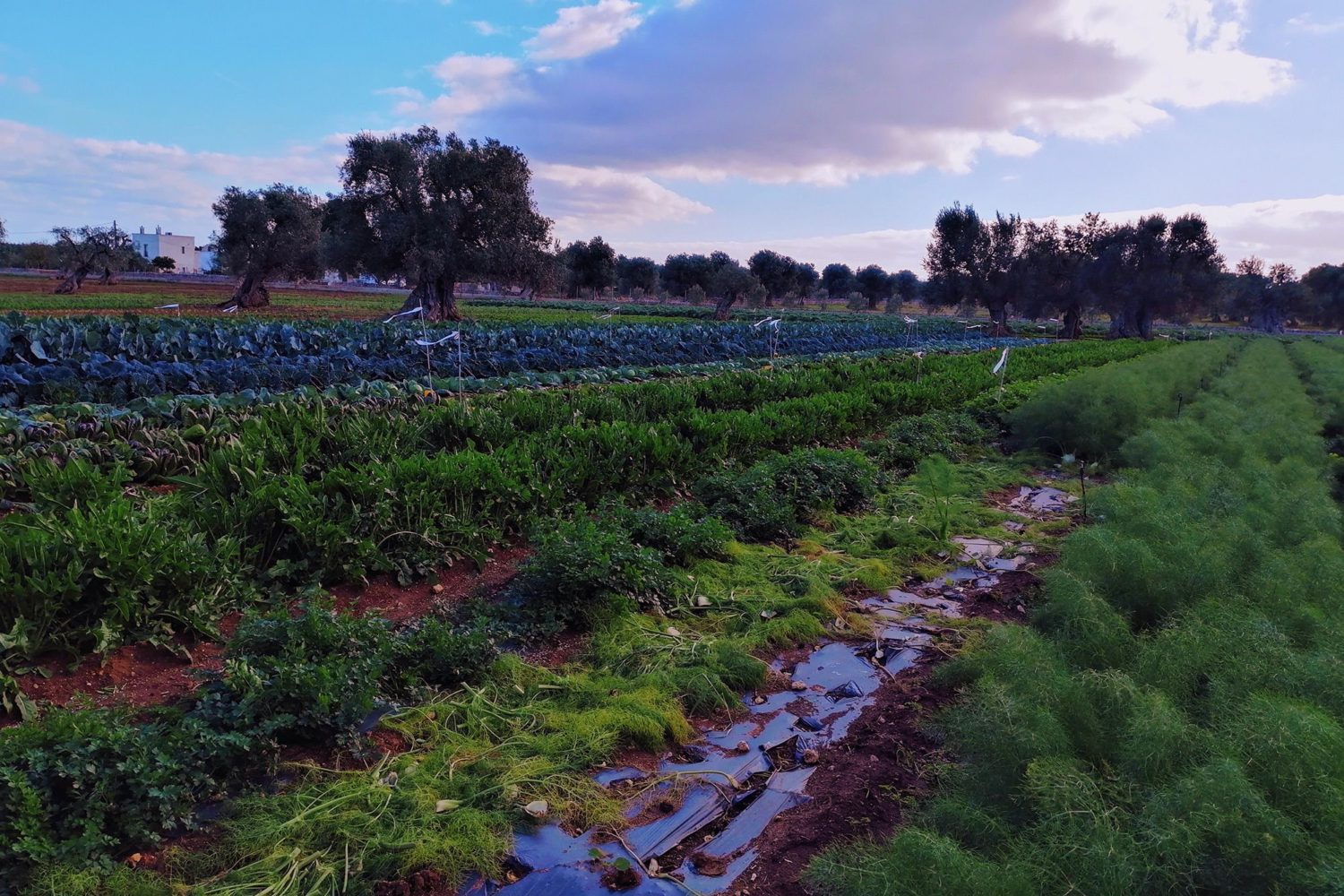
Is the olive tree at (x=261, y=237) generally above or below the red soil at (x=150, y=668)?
above

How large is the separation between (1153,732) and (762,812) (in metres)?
1.58

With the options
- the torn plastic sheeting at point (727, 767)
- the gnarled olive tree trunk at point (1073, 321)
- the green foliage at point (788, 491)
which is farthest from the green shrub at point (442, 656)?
the gnarled olive tree trunk at point (1073, 321)

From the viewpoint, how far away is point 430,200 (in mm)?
33500

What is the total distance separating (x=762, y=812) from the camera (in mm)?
3387

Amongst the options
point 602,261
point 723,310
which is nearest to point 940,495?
point 723,310

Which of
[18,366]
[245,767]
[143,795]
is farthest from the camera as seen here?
[18,366]

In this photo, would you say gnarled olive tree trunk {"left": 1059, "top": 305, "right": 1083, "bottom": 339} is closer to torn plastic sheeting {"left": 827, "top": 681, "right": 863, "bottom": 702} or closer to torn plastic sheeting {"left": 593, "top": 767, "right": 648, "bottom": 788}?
torn plastic sheeting {"left": 827, "top": 681, "right": 863, "bottom": 702}

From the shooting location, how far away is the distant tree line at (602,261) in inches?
1303

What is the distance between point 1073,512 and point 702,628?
5.61 m

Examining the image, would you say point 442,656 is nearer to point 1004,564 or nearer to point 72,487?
point 72,487

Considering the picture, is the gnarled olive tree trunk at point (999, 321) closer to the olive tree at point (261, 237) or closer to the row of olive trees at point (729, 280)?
the row of olive trees at point (729, 280)

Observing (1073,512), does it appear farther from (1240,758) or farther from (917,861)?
(917,861)

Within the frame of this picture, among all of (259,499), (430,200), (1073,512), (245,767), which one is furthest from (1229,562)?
(430,200)

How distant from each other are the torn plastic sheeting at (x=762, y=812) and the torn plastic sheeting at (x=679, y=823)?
0.10 m
